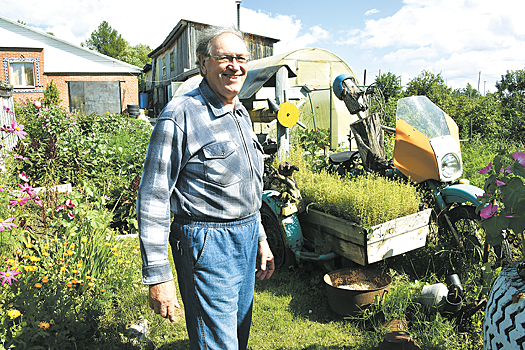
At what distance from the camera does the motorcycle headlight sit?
340 centimetres

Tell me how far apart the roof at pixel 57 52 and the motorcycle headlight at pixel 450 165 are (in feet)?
77.0

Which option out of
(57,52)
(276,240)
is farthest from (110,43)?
(276,240)

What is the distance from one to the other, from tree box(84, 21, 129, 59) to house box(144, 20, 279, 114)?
28995 mm

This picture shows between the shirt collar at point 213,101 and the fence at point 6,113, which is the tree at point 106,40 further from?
the shirt collar at point 213,101

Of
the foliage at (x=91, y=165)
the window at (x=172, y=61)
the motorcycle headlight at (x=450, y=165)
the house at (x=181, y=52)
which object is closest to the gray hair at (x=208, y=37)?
the motorcycle headlight at (x=450, y=165)

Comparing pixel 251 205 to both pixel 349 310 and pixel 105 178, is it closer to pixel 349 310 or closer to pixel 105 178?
pixel 349 310

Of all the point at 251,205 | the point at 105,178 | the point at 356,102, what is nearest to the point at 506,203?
the point at 251,205

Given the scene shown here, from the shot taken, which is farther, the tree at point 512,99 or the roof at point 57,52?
the roof at point 57,52

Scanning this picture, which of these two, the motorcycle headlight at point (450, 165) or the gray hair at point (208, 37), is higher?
the gray hair at point (208, 37)

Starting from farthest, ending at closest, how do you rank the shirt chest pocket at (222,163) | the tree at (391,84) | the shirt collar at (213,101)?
the tree at (391,84)
the shirt collar at (213,101)
the shirt chest pocket at (222,163)

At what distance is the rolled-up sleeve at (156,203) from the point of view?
1573 mm

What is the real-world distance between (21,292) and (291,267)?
7.91 feet

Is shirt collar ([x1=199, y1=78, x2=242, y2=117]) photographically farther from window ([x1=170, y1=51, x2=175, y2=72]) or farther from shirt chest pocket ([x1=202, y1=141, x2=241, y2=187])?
window ([x1=170, y1=51, x2=175, y2=72])

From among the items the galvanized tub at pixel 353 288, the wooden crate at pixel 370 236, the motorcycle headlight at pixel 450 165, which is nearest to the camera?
the galvanized tub at pixel 353 288
